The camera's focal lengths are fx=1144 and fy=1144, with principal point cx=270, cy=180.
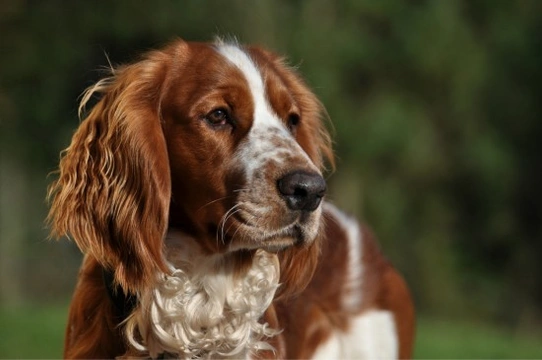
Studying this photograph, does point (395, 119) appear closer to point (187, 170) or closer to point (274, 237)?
point (187, 170)

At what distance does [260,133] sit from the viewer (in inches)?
193

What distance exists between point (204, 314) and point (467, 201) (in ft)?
92.7

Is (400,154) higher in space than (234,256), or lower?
lower

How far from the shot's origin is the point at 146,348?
4.92 meters

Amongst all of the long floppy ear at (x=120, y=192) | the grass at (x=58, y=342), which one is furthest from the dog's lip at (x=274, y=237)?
the grass at (x=58, y=342)

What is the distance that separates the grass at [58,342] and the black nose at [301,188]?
240 inches

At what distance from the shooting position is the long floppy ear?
4832mm

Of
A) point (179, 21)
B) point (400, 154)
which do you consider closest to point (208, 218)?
point (179, 21)

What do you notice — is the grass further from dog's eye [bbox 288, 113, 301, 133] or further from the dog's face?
the dog's face

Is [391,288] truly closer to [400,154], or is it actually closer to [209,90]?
[209,90]

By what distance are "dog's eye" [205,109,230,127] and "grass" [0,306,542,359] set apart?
586 centimetres

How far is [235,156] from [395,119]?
79.8 feet

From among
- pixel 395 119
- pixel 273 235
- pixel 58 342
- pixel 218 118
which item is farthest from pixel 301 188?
pixel 395 119

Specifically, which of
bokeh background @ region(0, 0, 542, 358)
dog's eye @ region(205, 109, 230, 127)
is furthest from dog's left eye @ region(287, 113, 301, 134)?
bokeh background @ region(0, 0, 542, 358)
